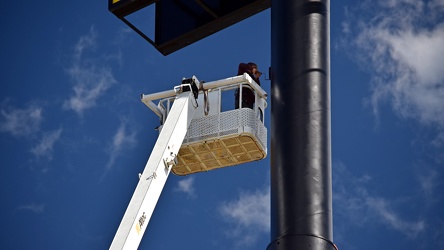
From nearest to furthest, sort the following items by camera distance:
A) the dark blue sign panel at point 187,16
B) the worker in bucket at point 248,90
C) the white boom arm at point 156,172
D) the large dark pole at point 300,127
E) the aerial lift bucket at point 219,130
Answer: the large dark pole at point 300,127 → the white boom arm at point 156,172 → the aerial lift bucket at point 219,130 → the worker in bucket at point 248,90 → the dark blue sign panel at point 187,16

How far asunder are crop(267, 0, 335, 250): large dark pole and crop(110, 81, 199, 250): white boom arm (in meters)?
3.65

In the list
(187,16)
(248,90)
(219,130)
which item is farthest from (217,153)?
(187,16)

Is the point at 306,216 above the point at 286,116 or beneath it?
beneath

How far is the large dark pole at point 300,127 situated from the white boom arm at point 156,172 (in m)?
3.65

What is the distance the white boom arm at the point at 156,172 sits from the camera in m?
22.8

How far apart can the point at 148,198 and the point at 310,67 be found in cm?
484

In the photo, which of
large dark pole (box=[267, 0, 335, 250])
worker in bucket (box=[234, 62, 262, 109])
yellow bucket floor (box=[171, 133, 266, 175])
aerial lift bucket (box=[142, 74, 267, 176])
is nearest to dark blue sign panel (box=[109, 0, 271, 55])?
worker in bucket (box=[234, 62, 262, 109])

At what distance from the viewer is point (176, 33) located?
30234mm

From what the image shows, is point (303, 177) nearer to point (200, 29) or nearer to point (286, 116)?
point (286, 116)

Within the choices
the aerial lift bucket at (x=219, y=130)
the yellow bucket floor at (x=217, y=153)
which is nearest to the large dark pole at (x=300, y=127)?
the aerial lift bucket at (x=219, y=130)

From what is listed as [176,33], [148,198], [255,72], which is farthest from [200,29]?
[148,198]

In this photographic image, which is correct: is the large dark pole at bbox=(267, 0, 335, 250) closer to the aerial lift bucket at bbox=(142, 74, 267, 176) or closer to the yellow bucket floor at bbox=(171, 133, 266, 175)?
the aerial lift bucket at bbox=(142, 74, 267, 176)

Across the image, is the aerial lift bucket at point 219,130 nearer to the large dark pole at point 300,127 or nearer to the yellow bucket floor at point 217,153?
the yellow bucket floor at point 217,153

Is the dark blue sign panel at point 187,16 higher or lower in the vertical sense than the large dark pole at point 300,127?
higher
